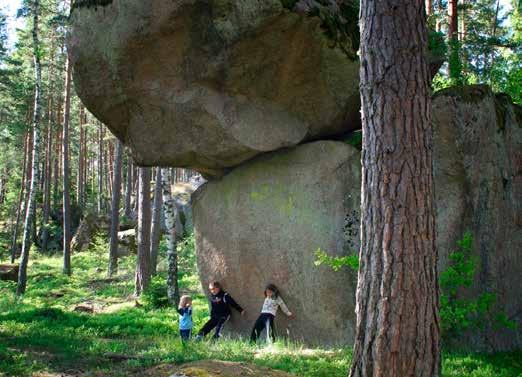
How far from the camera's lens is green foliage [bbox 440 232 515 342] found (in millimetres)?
7477

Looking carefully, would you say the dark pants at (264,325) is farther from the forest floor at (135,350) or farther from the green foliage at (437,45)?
the green foliage at (437,45)

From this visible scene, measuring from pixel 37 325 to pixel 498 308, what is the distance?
9368 mm

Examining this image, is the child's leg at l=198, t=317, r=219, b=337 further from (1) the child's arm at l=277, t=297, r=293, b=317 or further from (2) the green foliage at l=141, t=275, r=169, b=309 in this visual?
(2) the green foliage at l=141, t=275, r=169, b=309

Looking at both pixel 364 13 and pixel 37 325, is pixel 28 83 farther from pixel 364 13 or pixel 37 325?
pixel 364 13

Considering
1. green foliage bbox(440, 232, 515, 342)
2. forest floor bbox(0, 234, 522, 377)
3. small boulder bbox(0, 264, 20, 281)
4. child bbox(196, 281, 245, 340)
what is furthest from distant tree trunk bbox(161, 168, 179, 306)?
small boulder bbox(0, 264, 20, 281)

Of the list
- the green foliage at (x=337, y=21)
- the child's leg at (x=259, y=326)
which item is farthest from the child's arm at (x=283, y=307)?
the green foliage at (x=337, y=21)

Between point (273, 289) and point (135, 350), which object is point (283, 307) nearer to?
point (273, 289)

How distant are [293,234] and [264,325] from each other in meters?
1.85

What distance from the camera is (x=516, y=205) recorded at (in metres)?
9.38

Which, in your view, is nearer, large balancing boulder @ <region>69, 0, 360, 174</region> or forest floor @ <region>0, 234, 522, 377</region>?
forest floor @ <region>0, 234, 522, 377</region>

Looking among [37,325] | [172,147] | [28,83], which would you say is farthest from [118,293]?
[28,83]

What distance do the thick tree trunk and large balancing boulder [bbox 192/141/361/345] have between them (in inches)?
188

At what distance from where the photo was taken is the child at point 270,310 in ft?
31.5

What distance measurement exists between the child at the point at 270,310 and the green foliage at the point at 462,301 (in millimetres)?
2976
